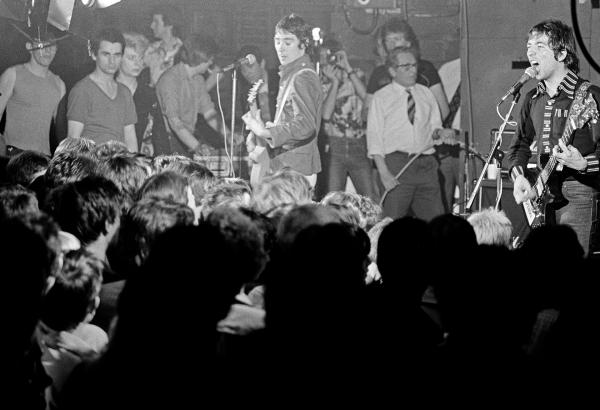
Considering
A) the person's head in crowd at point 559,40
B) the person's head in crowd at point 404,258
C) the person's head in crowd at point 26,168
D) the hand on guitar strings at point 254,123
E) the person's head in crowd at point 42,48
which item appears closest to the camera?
the person's head in crowd at point 404,258

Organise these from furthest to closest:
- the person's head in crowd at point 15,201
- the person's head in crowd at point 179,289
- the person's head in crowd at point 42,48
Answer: the person's head in crowd at point 42,48, the person's head in crowd at point 15,201, the person's head in crowd at point 179,289

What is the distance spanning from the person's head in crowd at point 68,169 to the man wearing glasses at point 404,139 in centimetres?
392

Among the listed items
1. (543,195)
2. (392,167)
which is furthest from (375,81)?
(543,195)

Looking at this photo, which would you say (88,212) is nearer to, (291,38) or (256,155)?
(256,155)

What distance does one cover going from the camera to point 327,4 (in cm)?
848

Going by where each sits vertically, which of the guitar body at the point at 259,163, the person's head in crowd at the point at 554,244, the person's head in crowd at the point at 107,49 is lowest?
the guitar body at the point at 259,163

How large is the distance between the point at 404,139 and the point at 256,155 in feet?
4.59

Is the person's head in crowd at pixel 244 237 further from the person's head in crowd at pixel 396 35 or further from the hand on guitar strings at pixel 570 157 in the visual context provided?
the person's head in crowd at pixel 396 35

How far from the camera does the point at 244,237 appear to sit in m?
3.08

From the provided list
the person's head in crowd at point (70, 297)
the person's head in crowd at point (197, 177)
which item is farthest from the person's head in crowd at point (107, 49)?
the person's head in crowd at point (70, 297)

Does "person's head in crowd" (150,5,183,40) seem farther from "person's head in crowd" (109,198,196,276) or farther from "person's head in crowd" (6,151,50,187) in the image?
"person's head in crowd" (109,198,196,276)

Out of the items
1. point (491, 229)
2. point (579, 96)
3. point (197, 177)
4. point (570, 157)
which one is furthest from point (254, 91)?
point (491, 229)

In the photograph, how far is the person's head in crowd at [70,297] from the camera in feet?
9.40

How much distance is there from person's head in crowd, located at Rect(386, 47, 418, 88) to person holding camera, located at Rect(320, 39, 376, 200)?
0.30 metres
